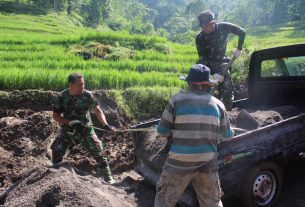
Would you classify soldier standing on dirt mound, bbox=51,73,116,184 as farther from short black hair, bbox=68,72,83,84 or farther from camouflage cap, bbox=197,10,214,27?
camouflage cap, bbox=197,10,214,27

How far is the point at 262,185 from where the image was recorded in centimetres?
437

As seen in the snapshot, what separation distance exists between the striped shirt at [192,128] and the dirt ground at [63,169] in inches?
45.3

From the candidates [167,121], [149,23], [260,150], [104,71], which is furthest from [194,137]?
[149,23]

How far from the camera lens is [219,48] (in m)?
6.23

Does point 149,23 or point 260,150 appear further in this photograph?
point 149,23

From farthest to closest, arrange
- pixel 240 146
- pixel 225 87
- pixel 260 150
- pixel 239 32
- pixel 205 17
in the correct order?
pixel 225 87 → pixel 239 32 → pixel 205 17 → pixel 260 150 → pixel 240 146

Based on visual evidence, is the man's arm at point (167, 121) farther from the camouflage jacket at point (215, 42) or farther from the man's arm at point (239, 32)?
the camouflage jacket at point (215, 42)

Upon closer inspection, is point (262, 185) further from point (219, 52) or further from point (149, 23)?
point (149, 23)

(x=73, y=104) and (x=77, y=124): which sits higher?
(x=73, y=104)

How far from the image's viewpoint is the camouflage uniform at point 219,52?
6.13m

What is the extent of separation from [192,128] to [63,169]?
1897 mm

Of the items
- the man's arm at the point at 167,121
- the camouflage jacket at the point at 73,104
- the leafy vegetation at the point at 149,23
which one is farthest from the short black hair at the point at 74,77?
the leafy vegetation at the point at 149,23

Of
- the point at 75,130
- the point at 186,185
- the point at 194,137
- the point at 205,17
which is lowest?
the point at 75,130

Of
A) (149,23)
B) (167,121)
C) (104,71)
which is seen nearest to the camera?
(167,121)
